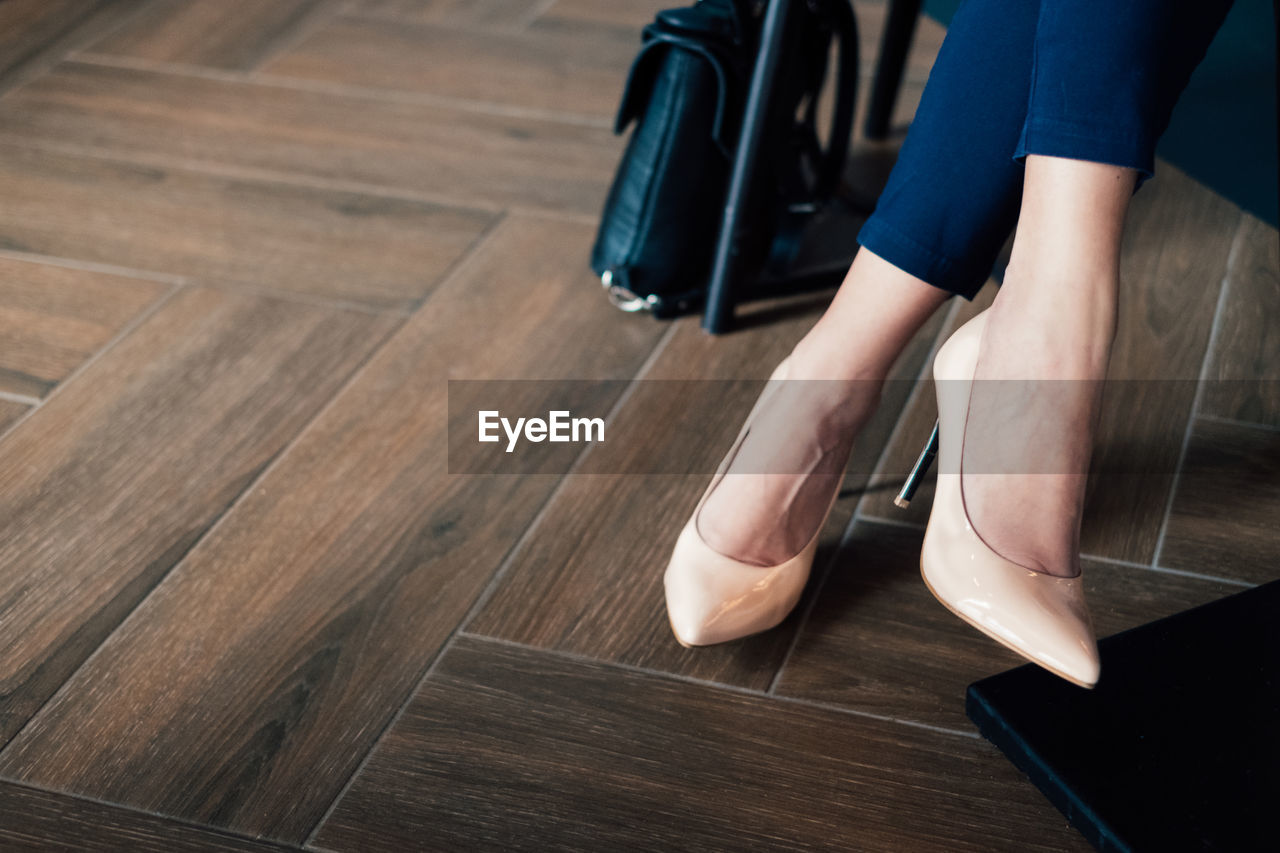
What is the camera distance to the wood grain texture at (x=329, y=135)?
1.34 meters

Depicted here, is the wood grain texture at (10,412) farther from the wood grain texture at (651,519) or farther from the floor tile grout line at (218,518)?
the wood grain texture at (651,519)

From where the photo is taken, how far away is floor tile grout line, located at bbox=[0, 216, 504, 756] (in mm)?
754

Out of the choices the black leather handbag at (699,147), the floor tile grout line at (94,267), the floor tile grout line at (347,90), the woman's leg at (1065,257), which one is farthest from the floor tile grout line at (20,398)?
the woman's leg at (1065,257)

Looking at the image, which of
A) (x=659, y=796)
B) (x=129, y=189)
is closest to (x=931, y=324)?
(x=659, y=796)

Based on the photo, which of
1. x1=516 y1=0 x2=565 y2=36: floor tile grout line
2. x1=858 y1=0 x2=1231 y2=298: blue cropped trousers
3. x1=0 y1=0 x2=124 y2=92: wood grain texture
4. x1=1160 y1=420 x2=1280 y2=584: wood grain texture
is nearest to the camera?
x1=858 y1=0 x2=1231 y2=298: blue cropped trousers

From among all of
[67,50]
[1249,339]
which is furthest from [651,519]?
[67,50]

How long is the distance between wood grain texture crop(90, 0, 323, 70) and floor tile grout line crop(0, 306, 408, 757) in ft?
2.10

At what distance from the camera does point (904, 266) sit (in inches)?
29.5

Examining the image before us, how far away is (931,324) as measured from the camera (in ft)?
3.63

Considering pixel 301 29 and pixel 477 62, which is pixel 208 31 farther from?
pixel 477 62

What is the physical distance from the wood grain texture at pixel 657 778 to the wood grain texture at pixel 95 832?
0.21 feet

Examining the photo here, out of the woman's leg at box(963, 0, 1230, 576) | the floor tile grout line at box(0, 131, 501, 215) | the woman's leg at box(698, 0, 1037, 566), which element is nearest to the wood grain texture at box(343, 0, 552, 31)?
the floor tile grout line at box(0, 131, 501, 215)

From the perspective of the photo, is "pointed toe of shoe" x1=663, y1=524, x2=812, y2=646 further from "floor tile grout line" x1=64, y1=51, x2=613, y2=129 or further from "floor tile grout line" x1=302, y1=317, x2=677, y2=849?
"floor tile grout line" x1=64, y1=51, x2=613, y2=129

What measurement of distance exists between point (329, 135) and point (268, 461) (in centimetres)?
62
